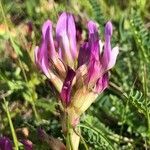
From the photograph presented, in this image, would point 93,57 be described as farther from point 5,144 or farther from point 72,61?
point 5,144

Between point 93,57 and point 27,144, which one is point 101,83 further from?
point 27,144

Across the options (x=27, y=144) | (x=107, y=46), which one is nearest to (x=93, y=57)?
(x=107, y=46)

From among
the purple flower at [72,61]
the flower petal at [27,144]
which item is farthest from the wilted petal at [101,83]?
the flower petal at [27,144]

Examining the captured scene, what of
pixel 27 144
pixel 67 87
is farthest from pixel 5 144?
pixel 67 87

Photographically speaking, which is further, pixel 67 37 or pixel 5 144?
pixel 5 144

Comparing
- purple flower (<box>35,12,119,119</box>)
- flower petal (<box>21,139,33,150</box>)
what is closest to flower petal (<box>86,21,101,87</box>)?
purple flower (<box>35,12,119,119</box>)

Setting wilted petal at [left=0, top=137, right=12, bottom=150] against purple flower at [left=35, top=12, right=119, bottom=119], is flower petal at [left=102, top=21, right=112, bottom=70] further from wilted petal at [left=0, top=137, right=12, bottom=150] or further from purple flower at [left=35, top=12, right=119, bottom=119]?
wilted petal at [left=0, top=137, right=12, bottom=150]

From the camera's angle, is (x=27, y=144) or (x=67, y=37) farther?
(x=27, y=144)

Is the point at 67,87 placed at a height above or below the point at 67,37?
below

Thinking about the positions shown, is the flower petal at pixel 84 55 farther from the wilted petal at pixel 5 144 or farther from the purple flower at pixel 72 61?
the wilted petal at pixel 5 144
